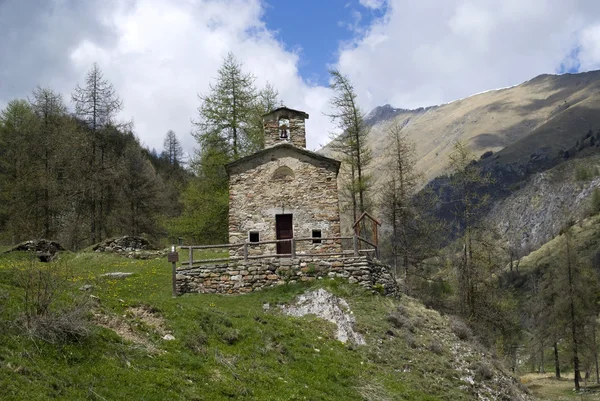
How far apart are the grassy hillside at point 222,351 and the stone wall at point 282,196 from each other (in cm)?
498

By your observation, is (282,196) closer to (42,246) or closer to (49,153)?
(42,246)

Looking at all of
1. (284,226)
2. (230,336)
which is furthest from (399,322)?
(284,226)

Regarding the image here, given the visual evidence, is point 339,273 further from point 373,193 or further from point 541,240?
point 541,240

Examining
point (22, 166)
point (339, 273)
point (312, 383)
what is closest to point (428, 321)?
point (339, 273)

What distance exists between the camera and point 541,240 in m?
152

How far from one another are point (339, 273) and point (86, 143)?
2456cm

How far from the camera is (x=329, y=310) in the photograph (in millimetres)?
17125

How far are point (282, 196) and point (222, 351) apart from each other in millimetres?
13629

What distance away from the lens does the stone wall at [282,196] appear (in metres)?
23.8

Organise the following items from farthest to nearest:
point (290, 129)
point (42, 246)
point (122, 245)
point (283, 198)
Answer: point (122, 245)
point (42, 246)
point (290, 129)
point (283, 198)

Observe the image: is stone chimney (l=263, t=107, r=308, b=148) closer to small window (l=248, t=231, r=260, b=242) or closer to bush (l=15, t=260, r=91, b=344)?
small window (l=248, t=231, r=260, b=242)

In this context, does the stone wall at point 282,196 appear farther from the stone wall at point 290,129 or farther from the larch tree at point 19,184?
the larch tree at point 19,184

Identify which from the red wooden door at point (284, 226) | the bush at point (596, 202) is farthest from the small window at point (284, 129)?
the bush at point (596, 202)

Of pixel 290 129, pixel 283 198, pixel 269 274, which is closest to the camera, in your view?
pixel 269 274
